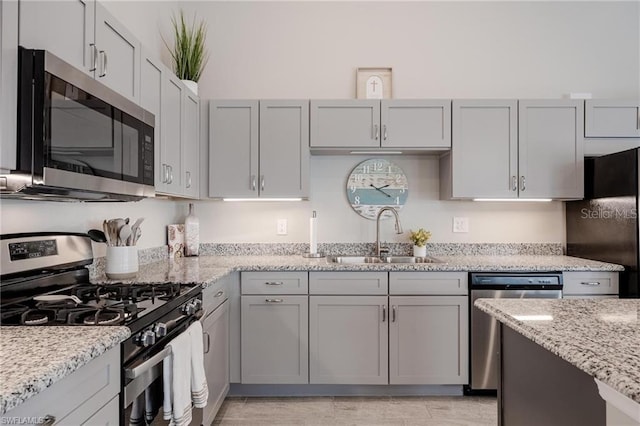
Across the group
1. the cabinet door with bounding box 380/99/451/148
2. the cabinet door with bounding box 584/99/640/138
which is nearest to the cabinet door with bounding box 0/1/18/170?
the cabinet door with bounding box 380/99/451/148

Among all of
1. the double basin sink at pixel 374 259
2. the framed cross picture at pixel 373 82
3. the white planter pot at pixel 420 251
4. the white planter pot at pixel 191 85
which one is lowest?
the double basin sink at pixel 374 259

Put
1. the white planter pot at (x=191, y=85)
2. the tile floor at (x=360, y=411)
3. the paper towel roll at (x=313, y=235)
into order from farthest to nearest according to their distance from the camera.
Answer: the paper towel roll at (x=313, y=235) → the white planter pot at (x=191, y=85) → the tile floor at (x=360, y=411)

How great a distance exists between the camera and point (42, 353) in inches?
35.6

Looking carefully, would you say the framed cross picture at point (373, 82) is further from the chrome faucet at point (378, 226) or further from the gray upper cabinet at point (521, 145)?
the chrome faucet at point (378, 226)

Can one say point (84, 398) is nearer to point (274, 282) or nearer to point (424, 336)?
point (274, 282)

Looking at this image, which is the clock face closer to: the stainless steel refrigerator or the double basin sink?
the double basin sink

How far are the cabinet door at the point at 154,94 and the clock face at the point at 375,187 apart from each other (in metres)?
1.50

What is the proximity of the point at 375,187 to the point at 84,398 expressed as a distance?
8.03 ft

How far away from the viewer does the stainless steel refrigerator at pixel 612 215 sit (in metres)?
2.33

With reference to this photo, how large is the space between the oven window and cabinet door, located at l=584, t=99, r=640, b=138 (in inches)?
118

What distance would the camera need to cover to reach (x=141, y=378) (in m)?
1.25

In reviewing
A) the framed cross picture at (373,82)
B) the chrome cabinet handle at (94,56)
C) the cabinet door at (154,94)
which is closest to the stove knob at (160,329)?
the cabinet door at (154,94)

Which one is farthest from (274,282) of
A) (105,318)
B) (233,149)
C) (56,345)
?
(56,345)

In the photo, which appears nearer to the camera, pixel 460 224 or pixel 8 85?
pixel 8 85
